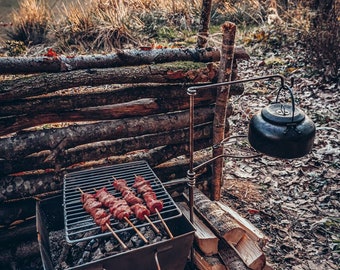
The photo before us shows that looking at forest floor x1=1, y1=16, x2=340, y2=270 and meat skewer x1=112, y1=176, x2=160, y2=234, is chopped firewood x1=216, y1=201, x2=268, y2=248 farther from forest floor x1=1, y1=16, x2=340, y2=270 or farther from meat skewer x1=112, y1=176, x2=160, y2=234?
meat skewer x1=112, y1=176, x2=160, y2=234

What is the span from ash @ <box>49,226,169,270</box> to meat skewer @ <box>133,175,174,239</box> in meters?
0.22

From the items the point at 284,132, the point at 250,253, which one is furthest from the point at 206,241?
the point at 284,132

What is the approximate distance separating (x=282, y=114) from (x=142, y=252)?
61.5 inches

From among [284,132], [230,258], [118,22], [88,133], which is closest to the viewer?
[284,132]

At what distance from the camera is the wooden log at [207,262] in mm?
3445

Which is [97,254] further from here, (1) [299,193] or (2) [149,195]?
(1) [299,193]

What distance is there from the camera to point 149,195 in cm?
335

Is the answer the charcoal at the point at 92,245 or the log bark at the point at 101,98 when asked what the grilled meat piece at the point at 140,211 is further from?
the log bark at the point at 101,98

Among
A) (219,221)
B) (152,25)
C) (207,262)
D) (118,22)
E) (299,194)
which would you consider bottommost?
(299,194)

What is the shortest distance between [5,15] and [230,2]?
748 cm

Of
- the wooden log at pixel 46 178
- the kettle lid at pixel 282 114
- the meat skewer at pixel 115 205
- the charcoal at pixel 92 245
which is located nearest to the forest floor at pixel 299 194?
the wooden log at pixel 46 178

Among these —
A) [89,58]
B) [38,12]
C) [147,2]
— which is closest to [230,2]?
[147,2]

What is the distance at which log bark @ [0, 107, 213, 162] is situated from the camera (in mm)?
3648

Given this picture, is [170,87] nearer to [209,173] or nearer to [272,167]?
[209,173]
